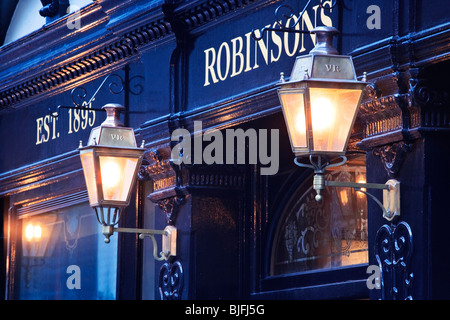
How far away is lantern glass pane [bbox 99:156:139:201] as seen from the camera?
8.17 meters

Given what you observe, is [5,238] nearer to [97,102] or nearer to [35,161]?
[35,161]

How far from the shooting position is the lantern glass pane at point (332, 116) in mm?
6348

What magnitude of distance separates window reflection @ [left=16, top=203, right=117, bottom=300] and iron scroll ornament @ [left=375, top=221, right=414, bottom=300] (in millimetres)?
3840

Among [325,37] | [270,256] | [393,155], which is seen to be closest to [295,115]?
[325,37]

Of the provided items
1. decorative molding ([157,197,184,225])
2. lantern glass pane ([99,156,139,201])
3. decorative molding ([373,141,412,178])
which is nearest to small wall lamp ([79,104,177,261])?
lantern glass pane ([99,156,139,201])

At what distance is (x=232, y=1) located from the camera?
8422 mm

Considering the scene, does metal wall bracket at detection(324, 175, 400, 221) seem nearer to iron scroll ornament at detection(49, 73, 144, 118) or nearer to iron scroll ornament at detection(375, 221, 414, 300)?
iron scroll ornament at detection(375, 221, 414, 300)

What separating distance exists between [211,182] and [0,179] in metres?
3.65

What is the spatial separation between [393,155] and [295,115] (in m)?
0.80

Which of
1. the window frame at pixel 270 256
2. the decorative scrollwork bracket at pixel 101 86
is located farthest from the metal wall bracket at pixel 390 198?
the decorative scrollwork bracket at pixel 101 86

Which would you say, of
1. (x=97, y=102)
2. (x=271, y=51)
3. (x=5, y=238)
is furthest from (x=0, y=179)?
(x=271, y=51)

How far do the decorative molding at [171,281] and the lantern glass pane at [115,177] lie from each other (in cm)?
98

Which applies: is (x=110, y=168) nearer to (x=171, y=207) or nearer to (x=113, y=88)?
(x=171, y=207)
